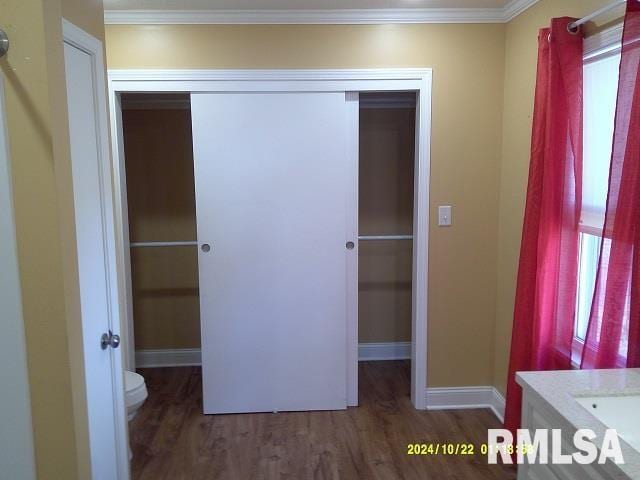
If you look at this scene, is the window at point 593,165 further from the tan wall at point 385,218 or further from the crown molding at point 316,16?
the tan wall at point 385,218

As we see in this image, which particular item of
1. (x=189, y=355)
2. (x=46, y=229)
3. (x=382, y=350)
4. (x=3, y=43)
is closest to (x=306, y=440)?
(x=382, y=350)

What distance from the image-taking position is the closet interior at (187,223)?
3.58 meters

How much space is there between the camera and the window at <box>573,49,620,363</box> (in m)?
1.96

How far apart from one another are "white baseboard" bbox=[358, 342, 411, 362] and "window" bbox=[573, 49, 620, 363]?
185cm

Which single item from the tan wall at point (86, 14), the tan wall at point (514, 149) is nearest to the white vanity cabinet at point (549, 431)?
the tan wall at point (514, 149)

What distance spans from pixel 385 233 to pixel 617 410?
2.44 m

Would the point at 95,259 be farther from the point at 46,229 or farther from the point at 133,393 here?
the point at 133,393

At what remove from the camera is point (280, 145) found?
2848mm

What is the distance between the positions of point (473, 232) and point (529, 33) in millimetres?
1113

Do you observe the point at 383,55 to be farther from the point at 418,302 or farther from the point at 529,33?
the point at 418,302

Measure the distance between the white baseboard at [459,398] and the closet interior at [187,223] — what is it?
772 mm

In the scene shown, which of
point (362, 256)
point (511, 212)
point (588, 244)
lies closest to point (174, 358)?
point (362, 256)

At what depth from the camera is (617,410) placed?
1.39m

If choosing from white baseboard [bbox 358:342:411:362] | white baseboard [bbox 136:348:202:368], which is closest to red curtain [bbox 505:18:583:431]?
white baseboard [bbox 358:342:411:362]
